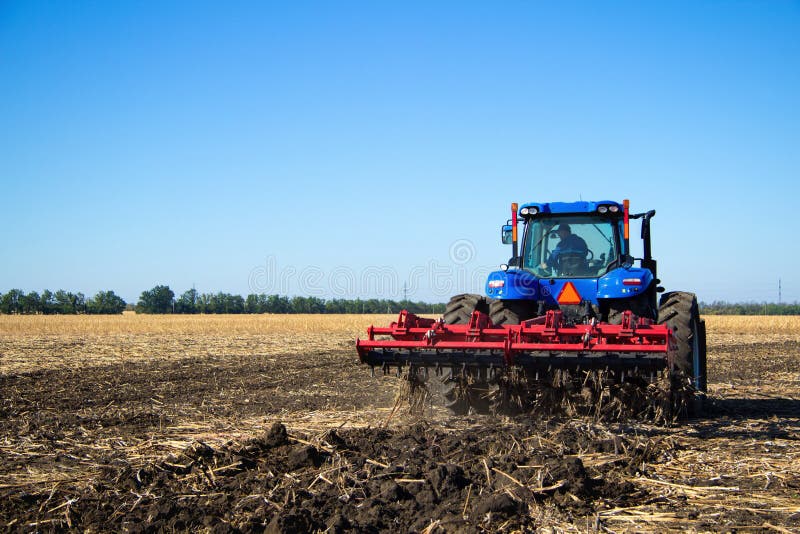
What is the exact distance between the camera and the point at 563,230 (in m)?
8.13

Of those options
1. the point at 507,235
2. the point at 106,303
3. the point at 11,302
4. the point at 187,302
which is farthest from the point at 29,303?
the point at 507,235

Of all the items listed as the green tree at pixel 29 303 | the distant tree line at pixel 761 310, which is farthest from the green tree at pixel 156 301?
the distant tree line at pixel 761 310

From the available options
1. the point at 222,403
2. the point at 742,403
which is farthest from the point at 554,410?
the point at 222,403

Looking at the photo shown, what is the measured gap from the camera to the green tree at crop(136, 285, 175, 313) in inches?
2537

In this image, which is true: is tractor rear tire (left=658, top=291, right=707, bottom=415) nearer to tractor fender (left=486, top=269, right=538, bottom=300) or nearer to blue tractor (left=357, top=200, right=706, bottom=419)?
blue tractor (left=357, top=200, right=706, bottom=419)

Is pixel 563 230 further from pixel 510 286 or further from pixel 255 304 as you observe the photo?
pixel 255 304

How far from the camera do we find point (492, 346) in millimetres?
6035

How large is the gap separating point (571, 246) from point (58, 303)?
6090cm

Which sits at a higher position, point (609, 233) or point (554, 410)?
point (609, 233)

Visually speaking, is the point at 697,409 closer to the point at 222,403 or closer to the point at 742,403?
the point at 742,403

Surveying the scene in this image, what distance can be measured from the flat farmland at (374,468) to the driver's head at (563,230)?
2427mm

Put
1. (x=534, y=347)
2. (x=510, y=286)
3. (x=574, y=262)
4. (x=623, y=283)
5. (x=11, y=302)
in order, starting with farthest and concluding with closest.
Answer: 1. (x=11, y=302)
2. (x=574, y=262)
3. (x=510, y=286)
4. (x=623, y=283)
5. (x=534, y=347)

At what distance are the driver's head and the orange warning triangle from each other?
2.82ft

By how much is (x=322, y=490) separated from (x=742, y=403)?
6263mm
